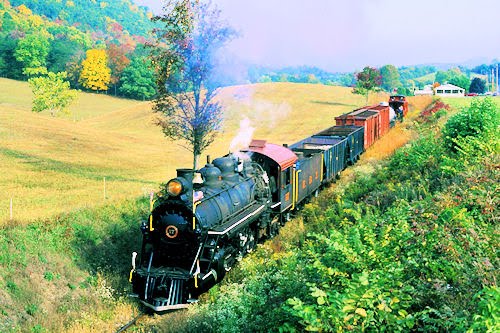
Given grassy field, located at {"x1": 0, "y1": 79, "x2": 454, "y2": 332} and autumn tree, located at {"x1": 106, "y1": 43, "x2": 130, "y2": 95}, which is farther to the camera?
autumn tree, located at {"x1": 106, "y1": 43, "x2": 130, "y2": 95}

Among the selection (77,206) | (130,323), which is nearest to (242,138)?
(77,206)

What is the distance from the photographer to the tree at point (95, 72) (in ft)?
380

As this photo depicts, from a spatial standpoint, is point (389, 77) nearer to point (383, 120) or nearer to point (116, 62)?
point (116, 62)

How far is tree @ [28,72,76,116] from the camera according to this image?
7519 cm

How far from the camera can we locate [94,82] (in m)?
116

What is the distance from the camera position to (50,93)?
75.3 meters

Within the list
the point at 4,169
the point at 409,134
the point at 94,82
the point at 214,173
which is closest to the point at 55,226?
the point at 214,173

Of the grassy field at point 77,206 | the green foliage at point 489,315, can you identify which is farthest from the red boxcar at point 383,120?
the green foliage at point 489,315

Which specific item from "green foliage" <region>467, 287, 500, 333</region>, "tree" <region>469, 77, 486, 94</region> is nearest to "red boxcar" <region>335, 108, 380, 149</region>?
"green foliage" <region>467, 287, 500, 333</region>

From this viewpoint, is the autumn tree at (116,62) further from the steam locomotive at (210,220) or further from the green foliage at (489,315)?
the green foliage at (489,315)

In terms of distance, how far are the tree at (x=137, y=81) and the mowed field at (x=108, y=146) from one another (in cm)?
1759

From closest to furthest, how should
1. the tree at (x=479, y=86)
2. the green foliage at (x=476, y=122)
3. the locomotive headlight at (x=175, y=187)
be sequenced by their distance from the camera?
the locomotive headlight at (x=175, y=187) → the green foliage at (x=476, y=122) → the tree at (x=479, y=86)

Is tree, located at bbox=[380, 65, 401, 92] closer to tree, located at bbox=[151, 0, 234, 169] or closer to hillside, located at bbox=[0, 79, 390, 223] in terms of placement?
hillside, located at bbox=[0, 79, 390, 223]

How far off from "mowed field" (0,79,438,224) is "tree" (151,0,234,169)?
300 centimetres
